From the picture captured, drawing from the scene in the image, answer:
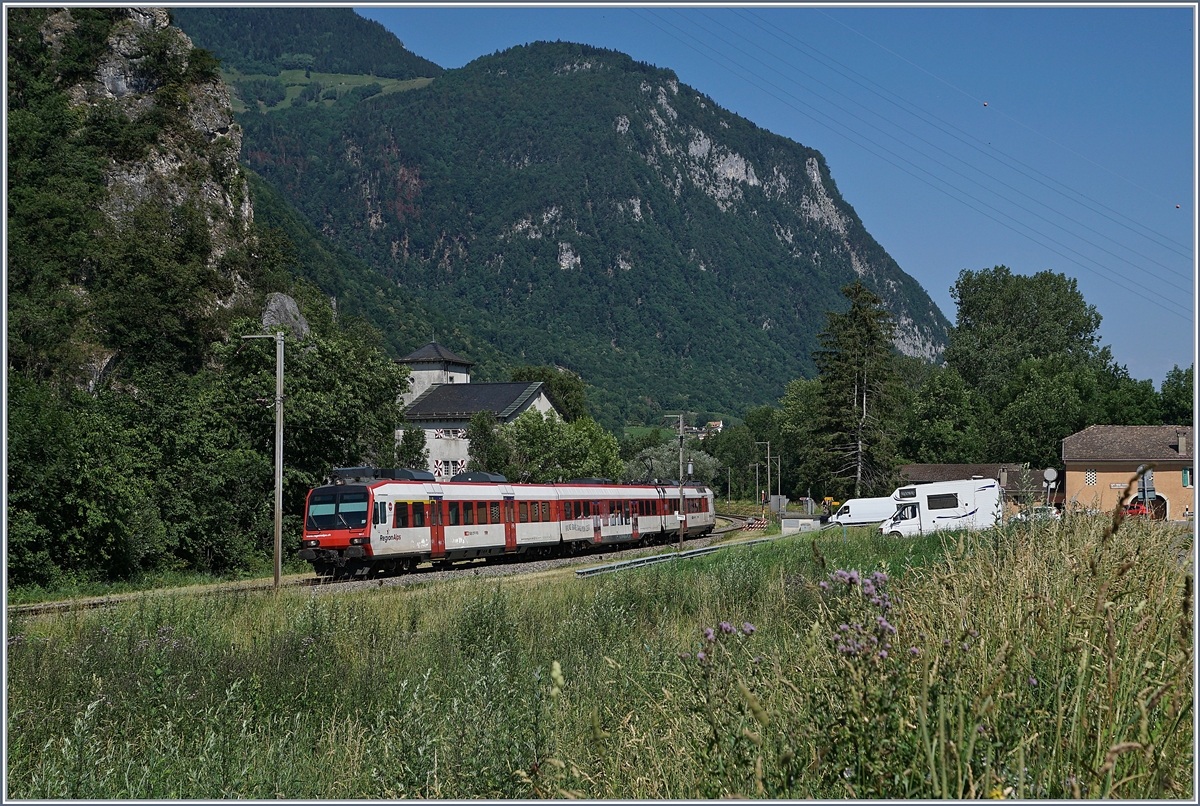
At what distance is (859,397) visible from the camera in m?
64.8

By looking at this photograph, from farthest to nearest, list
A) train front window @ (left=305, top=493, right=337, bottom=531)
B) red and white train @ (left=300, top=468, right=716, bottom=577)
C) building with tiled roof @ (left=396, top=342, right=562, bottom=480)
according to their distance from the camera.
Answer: building with tiled roof @ (left=396, top=342, right=562, bottom=480) → train front window @ (left=305, top=493, right=337, bottom=531) → red and white train @ (left=300, top=468, right=716, bottom=577)

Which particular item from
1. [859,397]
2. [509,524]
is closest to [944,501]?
[509,524]

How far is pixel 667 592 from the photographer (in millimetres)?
15203

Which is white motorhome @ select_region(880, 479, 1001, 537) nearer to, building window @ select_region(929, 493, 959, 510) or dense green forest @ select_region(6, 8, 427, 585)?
building window @ select_region(929, 493, 959, 510)

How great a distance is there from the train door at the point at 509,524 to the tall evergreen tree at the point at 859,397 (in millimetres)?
33966

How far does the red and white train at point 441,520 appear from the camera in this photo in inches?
1080

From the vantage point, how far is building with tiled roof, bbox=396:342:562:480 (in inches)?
3809

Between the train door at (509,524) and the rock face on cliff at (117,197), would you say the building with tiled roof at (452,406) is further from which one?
the train door at (509,524)

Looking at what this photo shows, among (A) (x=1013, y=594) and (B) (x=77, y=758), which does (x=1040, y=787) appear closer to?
(A) (x=1013, y=594)

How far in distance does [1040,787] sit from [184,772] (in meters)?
5.17

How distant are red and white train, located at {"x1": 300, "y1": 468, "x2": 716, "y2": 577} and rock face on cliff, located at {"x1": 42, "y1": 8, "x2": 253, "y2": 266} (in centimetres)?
2979

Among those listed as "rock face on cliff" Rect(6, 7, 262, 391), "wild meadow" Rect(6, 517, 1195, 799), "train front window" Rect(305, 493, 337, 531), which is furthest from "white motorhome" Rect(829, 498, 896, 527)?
"wild meadow" Rect(6, 517, 1195, 799)

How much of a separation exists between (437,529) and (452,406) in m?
75.3

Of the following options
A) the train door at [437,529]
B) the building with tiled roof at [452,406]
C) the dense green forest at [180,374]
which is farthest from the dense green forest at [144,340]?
the building with tiled roof at [452,406]
